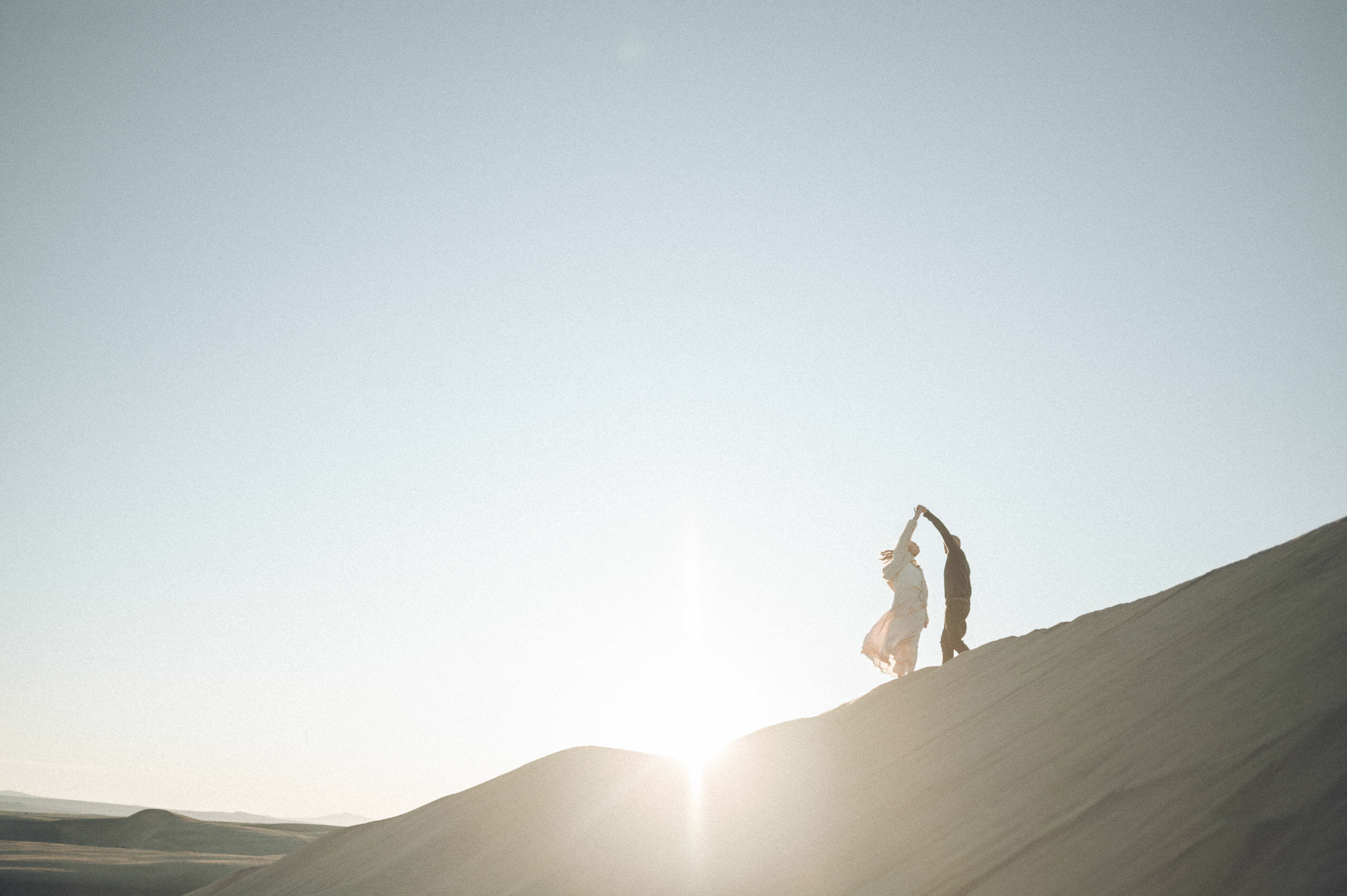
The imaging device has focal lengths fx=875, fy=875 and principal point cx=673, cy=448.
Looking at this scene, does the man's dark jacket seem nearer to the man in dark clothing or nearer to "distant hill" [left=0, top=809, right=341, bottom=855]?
the man in dark clothing

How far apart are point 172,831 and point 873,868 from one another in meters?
21.8

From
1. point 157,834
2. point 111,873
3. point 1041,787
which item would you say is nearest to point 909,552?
point 1041,787

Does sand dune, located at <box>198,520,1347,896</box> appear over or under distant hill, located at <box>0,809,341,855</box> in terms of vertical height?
under

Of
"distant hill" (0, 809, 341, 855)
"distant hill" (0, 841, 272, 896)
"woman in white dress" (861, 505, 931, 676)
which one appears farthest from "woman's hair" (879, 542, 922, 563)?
"distant hill" (0, 809, 341, 855)

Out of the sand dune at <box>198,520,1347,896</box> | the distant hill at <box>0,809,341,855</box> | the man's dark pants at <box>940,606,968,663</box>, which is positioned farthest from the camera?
the distant hill at <box>0,809,341,855</box>

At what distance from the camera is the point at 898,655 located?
795 cm

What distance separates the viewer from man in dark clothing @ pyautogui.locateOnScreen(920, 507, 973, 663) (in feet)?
25.6

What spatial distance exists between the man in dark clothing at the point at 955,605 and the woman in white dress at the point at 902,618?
213mm

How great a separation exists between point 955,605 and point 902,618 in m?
0.49

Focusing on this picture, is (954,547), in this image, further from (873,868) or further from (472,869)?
(873,868)

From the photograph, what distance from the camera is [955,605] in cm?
786

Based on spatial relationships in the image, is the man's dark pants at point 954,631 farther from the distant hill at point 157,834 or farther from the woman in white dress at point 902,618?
the distant hill at point 157,834

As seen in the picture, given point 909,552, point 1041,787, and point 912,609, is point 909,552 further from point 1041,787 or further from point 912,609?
point 1041,787

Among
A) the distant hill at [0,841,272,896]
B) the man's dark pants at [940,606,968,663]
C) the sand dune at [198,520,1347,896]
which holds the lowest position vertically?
the sand dune at [198,520,1347,896]
